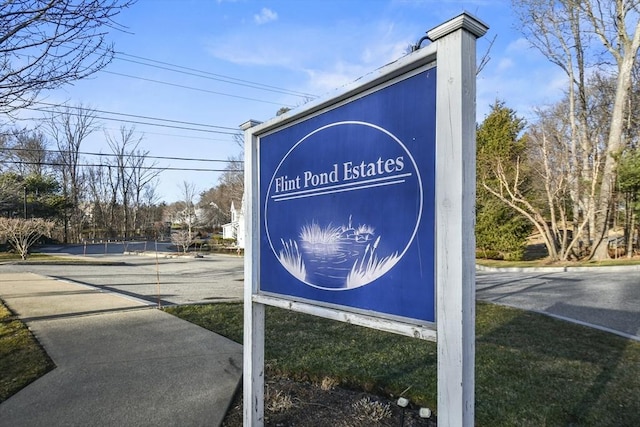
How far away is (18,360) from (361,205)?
4.23 m

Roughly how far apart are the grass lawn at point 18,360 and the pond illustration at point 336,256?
2.79m

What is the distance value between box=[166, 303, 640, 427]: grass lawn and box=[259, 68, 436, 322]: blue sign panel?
1.74m

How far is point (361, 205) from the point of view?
1.95 meters

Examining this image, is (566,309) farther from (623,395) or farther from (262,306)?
(262,306)

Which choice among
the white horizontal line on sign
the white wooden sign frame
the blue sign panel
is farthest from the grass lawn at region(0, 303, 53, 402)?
the white wooden sign frame

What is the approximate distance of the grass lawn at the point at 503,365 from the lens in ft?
10.1

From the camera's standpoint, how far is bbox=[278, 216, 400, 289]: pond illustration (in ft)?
6.15

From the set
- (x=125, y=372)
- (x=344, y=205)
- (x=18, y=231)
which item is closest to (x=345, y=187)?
(x=344, y=205)

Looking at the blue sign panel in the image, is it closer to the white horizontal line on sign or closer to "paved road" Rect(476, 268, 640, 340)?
the white horizontal line on sign

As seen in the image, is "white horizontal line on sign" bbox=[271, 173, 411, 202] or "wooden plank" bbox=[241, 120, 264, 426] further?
"wooden plank" bbox=[241, 120, 264, 426]

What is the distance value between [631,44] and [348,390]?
21.9 m

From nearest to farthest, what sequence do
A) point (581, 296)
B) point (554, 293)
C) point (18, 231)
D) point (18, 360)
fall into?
point (18, 360), point (581, 296), point (554, 293), point (18, 231)

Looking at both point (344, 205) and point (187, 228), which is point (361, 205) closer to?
point (344, 205)

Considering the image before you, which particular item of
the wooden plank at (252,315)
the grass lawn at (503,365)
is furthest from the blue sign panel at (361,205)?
the grass lawn at (503,365)
